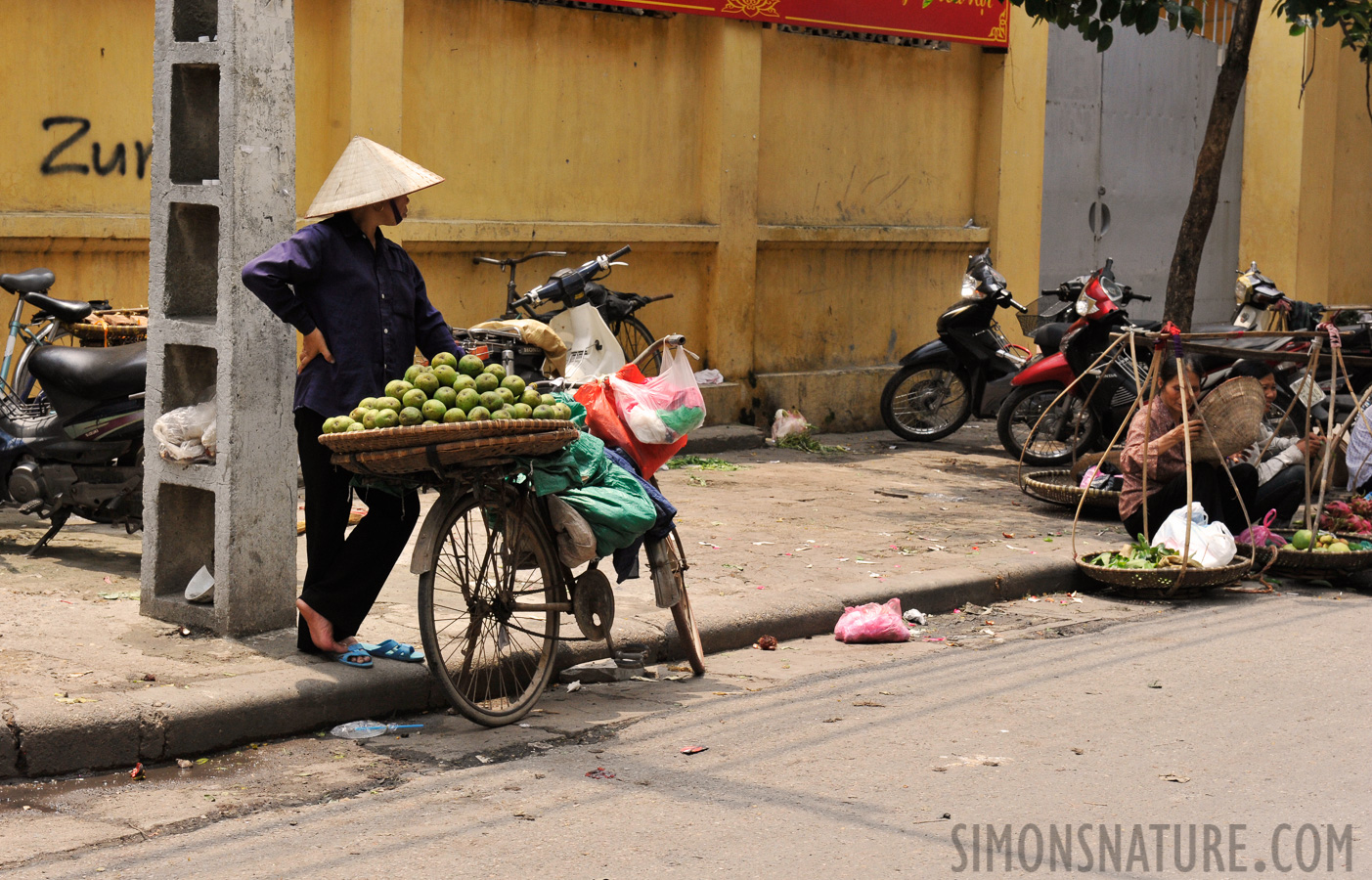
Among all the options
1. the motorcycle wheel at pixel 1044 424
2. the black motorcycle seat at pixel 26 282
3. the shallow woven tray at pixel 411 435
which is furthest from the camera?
the motorcycle wheel at pixel 1044 424

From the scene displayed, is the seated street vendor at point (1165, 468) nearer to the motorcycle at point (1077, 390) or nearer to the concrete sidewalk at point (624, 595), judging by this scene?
the concrete sidewalk at point (624, 595)

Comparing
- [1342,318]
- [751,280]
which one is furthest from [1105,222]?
[751,280]

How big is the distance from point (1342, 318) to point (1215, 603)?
18.8 ft

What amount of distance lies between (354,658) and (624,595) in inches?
68.2

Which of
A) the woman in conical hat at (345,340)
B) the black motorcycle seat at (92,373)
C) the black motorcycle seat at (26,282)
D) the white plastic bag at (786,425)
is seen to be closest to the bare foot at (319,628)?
the woman in conical hat at (345,340)

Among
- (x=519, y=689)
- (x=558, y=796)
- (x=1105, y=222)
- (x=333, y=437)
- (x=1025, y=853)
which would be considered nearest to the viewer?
(x=1025, y=853)

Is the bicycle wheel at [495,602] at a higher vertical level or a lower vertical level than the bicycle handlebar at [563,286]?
lower

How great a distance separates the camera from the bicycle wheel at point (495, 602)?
515 cm

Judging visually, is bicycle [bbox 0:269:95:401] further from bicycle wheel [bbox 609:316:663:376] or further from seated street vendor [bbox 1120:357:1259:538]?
seated street vendor [bbox 1120:357:1259:538]

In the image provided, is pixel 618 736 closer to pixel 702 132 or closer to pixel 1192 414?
pixel 1192 414

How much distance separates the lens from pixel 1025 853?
387 cm

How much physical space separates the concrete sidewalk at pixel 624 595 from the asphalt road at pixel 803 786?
0.55ft

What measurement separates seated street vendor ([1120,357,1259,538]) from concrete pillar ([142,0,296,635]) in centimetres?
457

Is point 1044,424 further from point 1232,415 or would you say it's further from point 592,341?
point 592,341
